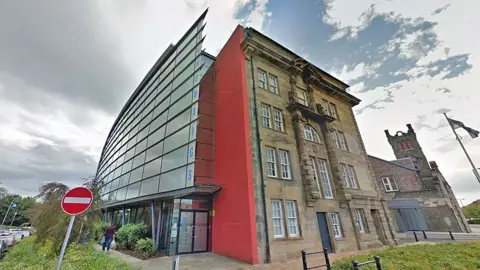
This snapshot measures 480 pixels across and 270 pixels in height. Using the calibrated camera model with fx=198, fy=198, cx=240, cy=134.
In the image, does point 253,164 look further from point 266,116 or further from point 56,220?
point 56,220

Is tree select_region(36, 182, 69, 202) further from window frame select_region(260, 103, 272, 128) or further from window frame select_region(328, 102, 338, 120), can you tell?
window frame select_region(328, 102, 338, 120)

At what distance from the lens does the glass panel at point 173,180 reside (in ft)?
42.3

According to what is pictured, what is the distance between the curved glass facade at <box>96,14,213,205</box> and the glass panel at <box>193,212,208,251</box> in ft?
7.45

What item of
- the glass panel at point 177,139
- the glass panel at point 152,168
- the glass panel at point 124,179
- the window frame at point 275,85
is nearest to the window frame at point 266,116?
the window frame at point 275,85

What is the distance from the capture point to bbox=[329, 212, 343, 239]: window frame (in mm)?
12558

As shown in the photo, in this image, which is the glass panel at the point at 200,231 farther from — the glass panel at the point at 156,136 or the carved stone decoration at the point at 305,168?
the glass panel at the point at 156,136

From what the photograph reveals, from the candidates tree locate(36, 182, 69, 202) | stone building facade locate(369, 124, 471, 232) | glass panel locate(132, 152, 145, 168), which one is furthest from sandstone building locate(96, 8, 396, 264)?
stone building facade locate(369, 124, 471, 232)

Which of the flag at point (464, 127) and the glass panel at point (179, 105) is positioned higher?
the glass panel at point (179, 105)

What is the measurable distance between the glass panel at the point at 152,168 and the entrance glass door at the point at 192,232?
5.65 m

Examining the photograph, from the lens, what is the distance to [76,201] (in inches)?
188

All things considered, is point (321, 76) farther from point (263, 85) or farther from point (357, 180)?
point (357, 180)

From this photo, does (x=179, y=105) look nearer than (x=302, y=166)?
No

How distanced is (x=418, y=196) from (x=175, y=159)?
30.2 m

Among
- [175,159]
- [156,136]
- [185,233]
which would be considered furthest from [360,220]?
[156,136]
